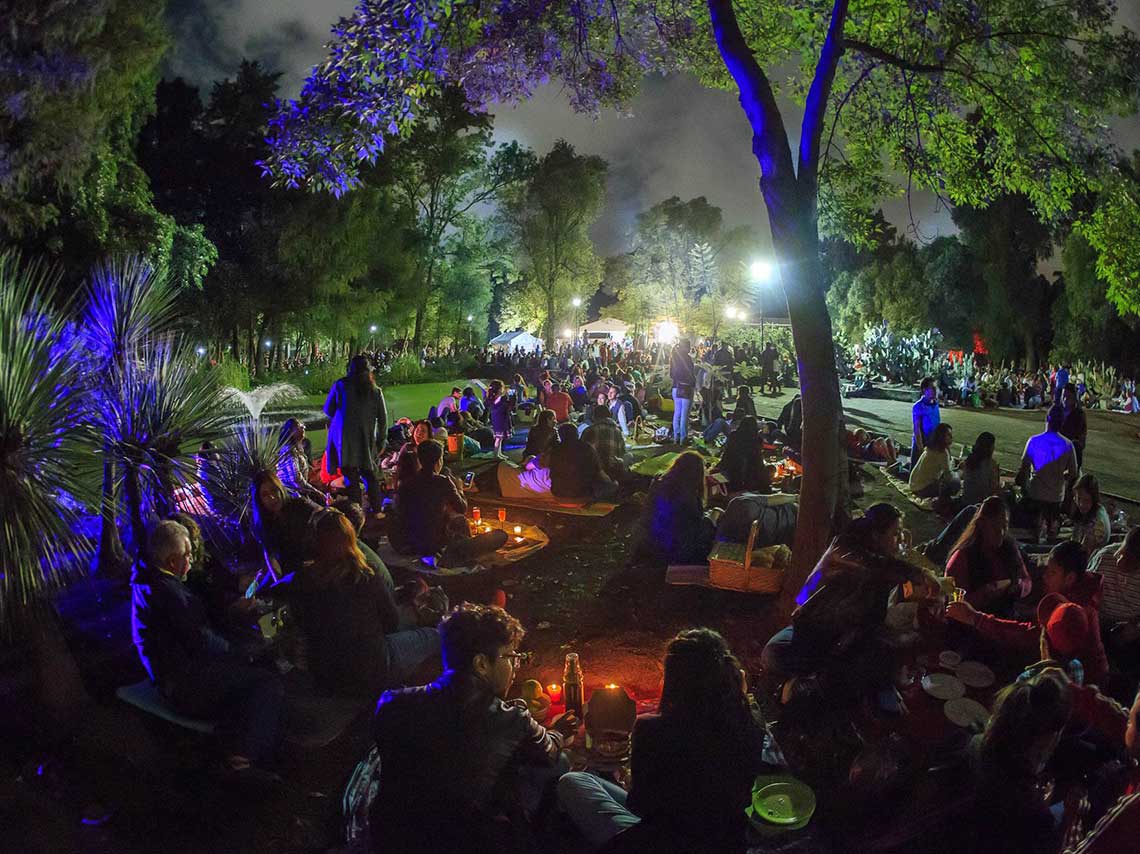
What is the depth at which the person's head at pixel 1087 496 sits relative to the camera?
660 centimetres

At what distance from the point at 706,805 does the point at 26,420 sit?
343 cm

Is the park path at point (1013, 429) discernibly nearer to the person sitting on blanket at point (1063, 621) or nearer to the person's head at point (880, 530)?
the person sitting on blanket at point (1063, 621)

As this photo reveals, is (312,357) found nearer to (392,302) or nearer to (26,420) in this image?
(392,302)

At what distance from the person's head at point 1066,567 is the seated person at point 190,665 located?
4.58m

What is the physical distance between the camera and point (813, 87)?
5.50 m

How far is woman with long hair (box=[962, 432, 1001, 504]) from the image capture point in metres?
7.93

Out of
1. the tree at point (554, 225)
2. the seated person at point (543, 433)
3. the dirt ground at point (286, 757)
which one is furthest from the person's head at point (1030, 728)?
the tree at point (554, 225)

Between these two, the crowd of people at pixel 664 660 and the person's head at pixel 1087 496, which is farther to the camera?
the person's head at pixel 1087 496

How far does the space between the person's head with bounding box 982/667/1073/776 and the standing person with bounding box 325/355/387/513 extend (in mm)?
6604

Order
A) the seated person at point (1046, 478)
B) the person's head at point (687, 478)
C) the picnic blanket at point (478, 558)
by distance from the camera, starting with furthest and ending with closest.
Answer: the seated person at point (1046, 478), the picnic blanket at point (478, 558), the person's head at point (687, 478)

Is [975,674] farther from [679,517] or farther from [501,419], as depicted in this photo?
[501,419]

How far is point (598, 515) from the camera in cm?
898

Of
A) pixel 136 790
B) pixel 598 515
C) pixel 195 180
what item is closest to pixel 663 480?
pixel 598 515

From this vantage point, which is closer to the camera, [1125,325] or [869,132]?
[869,132]
